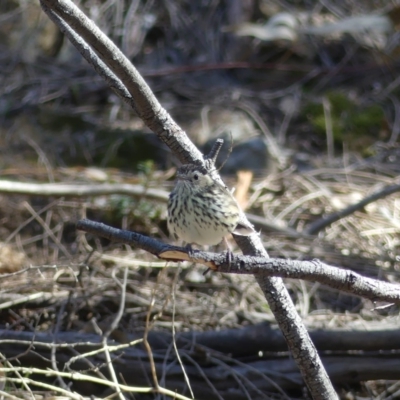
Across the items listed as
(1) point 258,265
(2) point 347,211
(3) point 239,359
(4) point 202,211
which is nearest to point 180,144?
(4) point 202,211

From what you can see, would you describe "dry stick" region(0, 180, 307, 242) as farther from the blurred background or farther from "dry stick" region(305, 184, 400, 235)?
"dry stick" region(305, 184, 400, 235)

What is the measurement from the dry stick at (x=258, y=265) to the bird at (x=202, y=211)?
532 mm

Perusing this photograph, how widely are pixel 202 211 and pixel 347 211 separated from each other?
260cm

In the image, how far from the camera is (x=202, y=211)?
3307mm

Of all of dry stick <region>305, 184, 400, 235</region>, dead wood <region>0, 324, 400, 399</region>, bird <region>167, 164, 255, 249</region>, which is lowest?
dead wood <region>0, 324, 400, 399</region>

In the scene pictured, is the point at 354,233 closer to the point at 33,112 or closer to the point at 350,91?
the point at 350,91

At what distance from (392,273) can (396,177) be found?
1.89 metres

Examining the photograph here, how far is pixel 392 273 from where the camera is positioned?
16.6 feet

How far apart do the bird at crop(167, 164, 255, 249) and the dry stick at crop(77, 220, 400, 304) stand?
53 cm

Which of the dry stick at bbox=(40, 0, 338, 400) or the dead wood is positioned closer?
the dry stick at bbox=(40, 0, 338, 400)

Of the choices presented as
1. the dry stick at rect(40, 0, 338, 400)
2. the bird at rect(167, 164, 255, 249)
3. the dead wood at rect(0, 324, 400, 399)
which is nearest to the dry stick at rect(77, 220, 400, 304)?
the dry stick at rect(40, 0, 338, 400)

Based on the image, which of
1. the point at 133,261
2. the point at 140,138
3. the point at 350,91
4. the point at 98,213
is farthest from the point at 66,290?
the point at 350,91

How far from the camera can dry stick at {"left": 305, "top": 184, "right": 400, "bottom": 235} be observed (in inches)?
214

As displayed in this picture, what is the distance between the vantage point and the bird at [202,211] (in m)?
3.25
